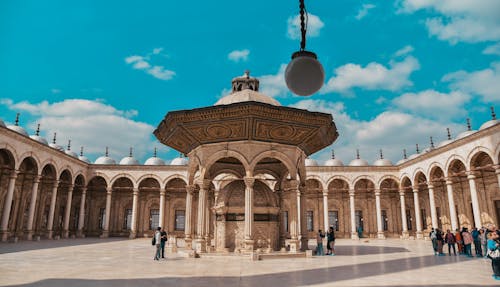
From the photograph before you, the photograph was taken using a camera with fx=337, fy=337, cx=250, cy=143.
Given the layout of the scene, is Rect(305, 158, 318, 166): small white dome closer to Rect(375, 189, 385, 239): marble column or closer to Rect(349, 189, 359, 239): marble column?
Rect(349, 189, 359, 239): marble column

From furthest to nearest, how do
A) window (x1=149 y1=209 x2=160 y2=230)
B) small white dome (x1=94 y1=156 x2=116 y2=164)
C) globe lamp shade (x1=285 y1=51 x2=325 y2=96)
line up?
small white dome (x1=94 y1=156 x2=116 y2=164)
window (x1=149 y1=209 x2=160 y2=230)
globe lamp shade (x1=285 y1=51 x2=325 y2=96)

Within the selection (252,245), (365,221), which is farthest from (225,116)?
(365,221)

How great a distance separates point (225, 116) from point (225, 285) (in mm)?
5418

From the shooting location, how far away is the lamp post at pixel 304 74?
2791 mm

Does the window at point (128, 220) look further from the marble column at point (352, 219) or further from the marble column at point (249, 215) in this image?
the marble column at point (249, 215)

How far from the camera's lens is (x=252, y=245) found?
33.3ft

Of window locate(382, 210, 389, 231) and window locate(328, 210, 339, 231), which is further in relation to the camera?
window locate(328, 210, 339, 231)

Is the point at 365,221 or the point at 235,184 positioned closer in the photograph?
the point at 235,184

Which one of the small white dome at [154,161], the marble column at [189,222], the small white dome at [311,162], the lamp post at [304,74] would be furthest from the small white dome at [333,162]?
→ the lamp post at [304,74]

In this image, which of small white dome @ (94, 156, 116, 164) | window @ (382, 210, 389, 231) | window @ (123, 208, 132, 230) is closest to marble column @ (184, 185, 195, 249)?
window @ (123, 208, 132, 230)

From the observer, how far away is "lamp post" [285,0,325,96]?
279cm

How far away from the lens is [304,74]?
110 inches

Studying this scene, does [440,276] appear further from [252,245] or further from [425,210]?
[425,210]

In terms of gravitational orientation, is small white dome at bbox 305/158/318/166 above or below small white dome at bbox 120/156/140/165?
below
